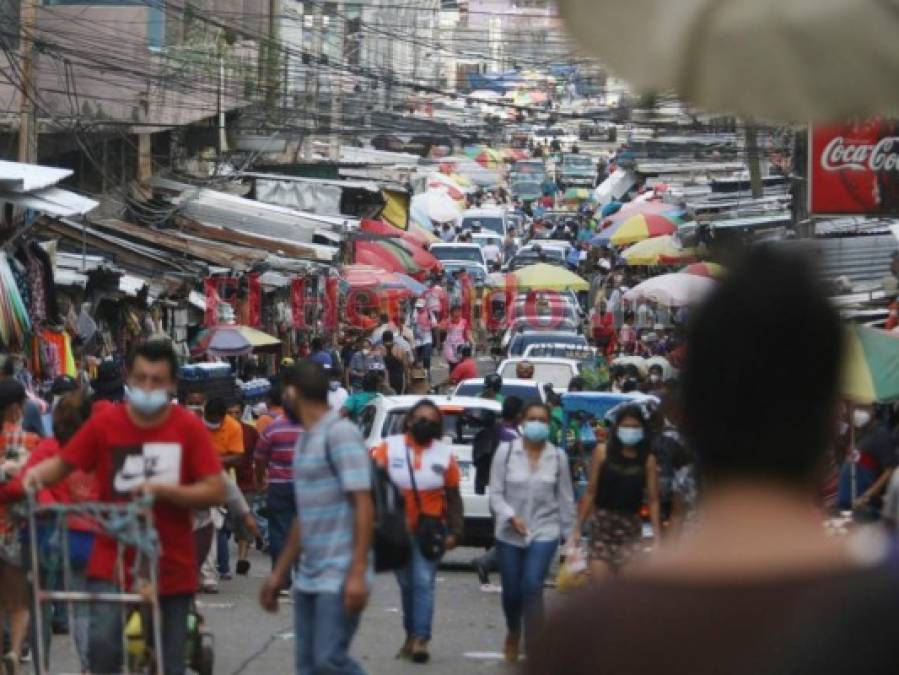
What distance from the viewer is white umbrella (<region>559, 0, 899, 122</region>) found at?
368 cm

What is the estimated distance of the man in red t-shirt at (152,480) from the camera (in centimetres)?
847

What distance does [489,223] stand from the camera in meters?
72.0

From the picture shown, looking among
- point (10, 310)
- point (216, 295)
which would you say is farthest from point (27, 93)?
point (216, 295)

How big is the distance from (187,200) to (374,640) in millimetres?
22162

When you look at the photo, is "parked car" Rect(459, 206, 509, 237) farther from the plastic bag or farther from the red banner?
the plastic bag

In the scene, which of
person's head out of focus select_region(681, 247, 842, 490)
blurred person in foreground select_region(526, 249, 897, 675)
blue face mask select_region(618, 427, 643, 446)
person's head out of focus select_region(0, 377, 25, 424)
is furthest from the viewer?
blue face mask select_region(618, 427, 643, 446)

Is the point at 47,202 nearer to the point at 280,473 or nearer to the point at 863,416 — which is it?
the point at 280,473

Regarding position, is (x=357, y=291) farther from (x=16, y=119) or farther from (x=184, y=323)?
(x=16, y=119)

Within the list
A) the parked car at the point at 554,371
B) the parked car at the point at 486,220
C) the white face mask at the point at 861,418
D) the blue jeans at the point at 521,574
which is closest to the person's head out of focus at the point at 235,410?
the blue jeans at the point at 521,574

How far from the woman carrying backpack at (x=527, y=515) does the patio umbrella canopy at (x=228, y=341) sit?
567 inches

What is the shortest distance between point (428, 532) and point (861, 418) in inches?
269

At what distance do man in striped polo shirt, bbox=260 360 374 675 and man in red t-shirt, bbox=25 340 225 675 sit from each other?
45 centimetres

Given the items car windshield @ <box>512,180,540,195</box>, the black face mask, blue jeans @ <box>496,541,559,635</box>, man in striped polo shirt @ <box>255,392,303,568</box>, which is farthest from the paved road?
car windshield @ <box>512,180,540,195</box>

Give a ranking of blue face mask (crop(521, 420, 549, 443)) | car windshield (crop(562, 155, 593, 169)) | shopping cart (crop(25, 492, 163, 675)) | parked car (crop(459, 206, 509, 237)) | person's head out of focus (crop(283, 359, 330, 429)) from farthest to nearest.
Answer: car windshield (crop(562, 155, 593, 169))
parked car (crop(459, 206, 509, 237))
blue face mask (crop(521, 420, 549, 443))
person's head out of focus (crop(283, 359, 330, 429))
shopping cart (crop(25, 492, 163, 675))
